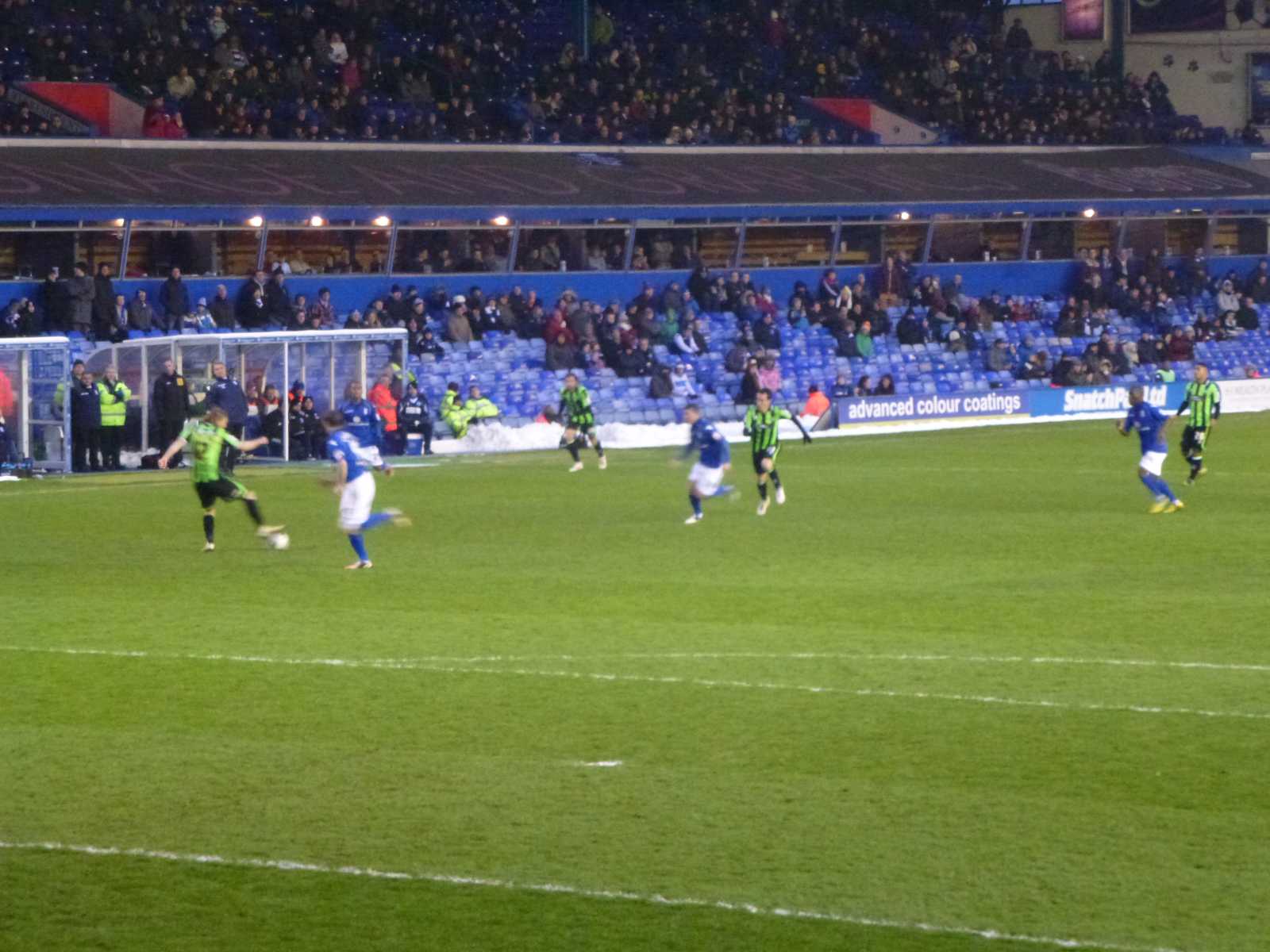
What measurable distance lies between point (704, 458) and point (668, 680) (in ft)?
36.3

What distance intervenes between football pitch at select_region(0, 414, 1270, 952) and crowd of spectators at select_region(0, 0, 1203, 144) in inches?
817

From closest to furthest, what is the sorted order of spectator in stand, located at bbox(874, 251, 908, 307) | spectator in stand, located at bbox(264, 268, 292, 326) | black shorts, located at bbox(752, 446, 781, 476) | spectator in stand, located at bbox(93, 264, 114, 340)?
black shorts, located at bbox(752, 446, 781, 476) < spectator in stand, located at bbox(93, 264, 114, 340) < spectator in stand, located at bbox(264, 268, 292, 326) < spectator in stand, located at bbox(874, 251, 908, 307)

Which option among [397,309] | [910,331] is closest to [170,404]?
[397,309]

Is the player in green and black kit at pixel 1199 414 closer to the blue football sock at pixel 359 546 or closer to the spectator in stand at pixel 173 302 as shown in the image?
the blue football sock at pixel 359 546

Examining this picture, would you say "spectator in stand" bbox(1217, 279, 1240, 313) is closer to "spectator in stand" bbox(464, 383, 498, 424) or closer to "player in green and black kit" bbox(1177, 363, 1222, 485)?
"spectator in stand" bbox(464, 383, 498, 424)

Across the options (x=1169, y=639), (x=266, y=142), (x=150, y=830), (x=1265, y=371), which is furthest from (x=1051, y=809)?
(x=1265, y=371)

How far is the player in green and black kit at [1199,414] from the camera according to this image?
28.0 m

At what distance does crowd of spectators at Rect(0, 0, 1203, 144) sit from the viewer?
41.0m

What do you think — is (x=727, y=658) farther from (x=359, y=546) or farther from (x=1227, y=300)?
(x=1227, y=300)

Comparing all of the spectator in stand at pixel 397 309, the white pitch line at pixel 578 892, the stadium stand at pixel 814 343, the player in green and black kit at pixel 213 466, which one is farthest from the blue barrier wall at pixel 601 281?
the white pitch line at pixel 578 892

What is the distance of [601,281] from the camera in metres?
44.6

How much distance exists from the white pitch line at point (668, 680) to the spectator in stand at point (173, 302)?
72.3ft

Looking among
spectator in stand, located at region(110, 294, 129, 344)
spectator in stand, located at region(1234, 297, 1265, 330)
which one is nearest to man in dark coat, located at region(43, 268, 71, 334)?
spectator in stand, located at region(110, 294, 129, 344)

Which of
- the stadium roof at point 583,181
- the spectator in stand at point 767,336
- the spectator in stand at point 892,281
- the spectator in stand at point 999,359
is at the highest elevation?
the stadium roof at point 583,181
